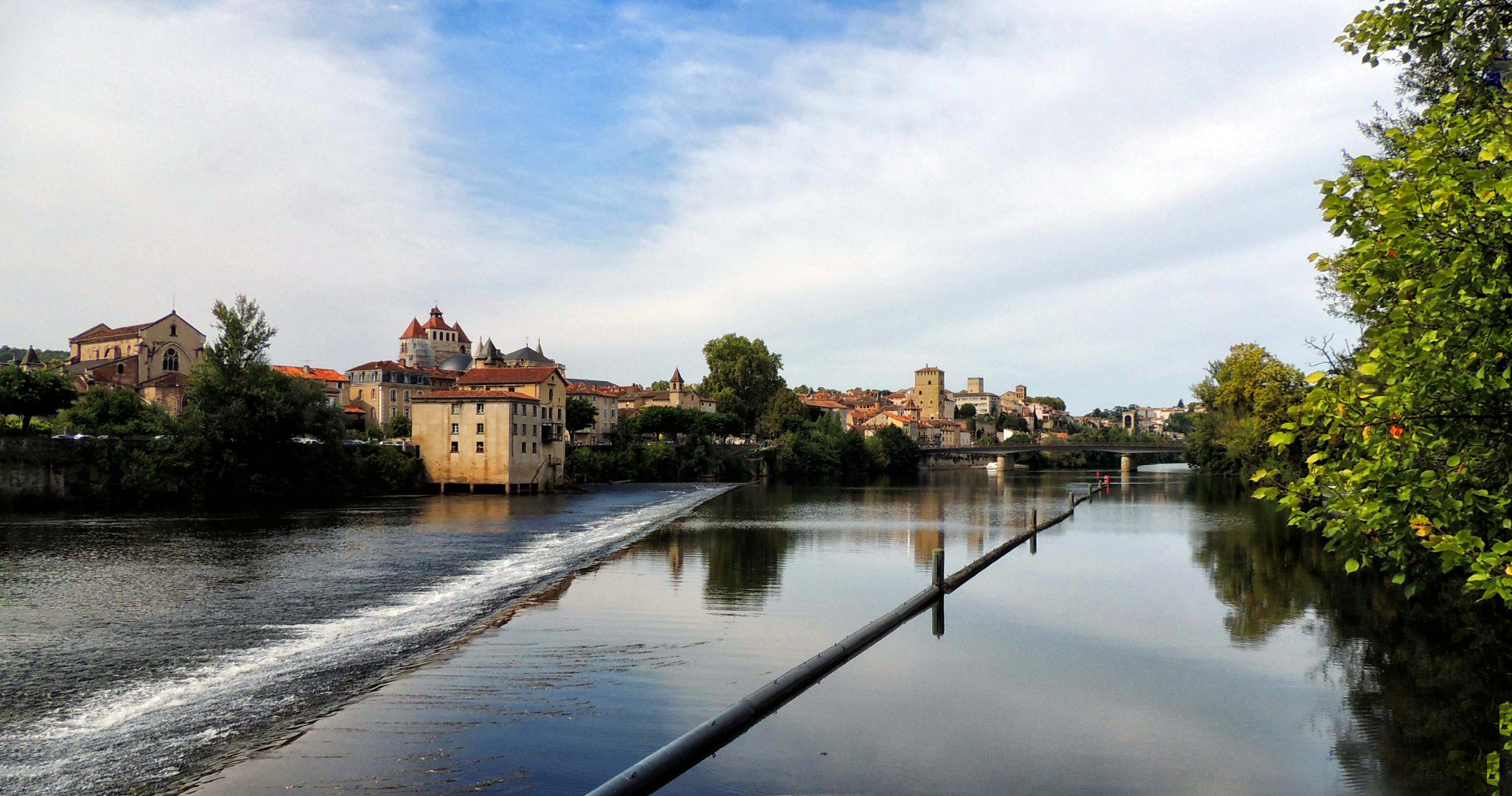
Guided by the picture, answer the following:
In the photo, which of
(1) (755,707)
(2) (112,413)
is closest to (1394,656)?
(1) (755,707)

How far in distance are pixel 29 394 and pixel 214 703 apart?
55.0m

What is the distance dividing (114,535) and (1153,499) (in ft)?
181

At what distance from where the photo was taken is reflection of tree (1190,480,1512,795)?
9680mm

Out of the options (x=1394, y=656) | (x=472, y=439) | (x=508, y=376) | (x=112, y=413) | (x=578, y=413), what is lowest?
(x=1394, y=656)

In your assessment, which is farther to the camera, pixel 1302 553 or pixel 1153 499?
pixel 1153 499

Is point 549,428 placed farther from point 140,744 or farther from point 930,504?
point 140,744

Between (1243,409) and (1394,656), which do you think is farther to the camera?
(1243,409)

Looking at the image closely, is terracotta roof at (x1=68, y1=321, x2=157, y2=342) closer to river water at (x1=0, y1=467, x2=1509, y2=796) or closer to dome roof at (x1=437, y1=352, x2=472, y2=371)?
dome roof at (x1=437, y1=352, x2=472, y2=371)

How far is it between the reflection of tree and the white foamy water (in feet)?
39.5

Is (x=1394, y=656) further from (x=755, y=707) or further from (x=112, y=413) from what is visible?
(x=112, y=413)

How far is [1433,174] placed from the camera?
681 cm

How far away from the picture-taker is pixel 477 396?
209ft

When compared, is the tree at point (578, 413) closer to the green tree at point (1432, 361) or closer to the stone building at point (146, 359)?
the stone building at point (146, 359)

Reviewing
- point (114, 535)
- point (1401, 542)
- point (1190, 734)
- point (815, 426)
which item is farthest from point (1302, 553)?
point (815, 426)
